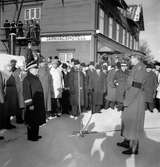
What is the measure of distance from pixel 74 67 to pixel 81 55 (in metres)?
9.49

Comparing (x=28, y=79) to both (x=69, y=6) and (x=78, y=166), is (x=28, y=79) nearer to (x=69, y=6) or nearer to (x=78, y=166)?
(x=78, y=166)

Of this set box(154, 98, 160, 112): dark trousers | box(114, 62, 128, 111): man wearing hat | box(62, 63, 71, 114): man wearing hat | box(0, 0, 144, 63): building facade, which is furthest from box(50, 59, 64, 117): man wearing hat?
box(0, 0, 144, 63): building facade

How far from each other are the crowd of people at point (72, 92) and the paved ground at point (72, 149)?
0.32 metres

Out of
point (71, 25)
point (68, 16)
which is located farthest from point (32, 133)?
point (68, 16)

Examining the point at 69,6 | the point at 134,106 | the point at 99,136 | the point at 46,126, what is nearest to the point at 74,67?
the point at 46,126

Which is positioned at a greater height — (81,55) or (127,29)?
(127,29)

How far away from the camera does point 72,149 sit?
5.45m

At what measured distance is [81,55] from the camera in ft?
59.3

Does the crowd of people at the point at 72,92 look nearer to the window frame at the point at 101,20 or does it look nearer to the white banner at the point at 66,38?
the white banner at the point at 66,38

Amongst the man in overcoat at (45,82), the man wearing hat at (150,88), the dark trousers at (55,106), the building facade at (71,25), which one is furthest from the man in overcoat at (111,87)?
the building facade at (71,25)

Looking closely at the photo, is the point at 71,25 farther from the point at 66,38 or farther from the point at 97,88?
the point at 97,88

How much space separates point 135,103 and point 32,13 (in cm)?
1635

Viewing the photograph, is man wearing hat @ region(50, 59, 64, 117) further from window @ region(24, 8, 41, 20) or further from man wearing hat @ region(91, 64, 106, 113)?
window @ region(24, 8, 41, 20)

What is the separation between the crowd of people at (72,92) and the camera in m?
5.16
